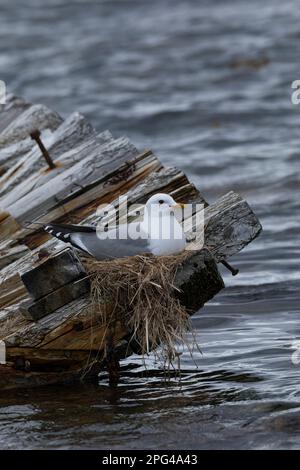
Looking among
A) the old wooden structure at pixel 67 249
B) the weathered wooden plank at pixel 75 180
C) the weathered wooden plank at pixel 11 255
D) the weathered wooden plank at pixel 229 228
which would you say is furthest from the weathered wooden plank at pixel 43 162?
the weathered wooden plank at pixel 229 228

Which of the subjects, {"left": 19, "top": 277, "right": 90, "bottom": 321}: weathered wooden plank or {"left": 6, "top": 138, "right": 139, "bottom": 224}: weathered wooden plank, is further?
{"left": 6, "top": 138, "right": 139, "bottom": 224}: weathered wooden plank

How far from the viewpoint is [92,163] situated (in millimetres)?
7383

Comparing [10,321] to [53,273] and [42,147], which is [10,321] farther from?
[42,147]

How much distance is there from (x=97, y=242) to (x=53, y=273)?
417 millimetres

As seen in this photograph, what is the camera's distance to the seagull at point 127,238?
617 centimetres

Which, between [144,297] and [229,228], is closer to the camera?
[144,297]

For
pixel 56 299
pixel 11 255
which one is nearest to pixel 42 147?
pixel 11 255

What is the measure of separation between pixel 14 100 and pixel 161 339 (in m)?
4.47

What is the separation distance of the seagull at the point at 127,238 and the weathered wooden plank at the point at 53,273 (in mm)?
265

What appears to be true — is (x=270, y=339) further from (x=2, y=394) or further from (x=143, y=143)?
(x=143, y=143)

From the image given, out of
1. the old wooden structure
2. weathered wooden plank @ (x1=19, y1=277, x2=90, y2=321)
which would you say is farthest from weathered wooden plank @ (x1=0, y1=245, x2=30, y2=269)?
weathered wooden plank @ (x1=19, y1=277, x2=90, y2=321)

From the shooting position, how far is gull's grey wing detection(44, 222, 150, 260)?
6.16 metres

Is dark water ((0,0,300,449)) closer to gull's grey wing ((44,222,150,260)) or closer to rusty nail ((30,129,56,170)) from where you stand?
gull's grey wing ((44,222,150,260))

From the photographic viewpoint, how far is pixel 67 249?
5883mm
